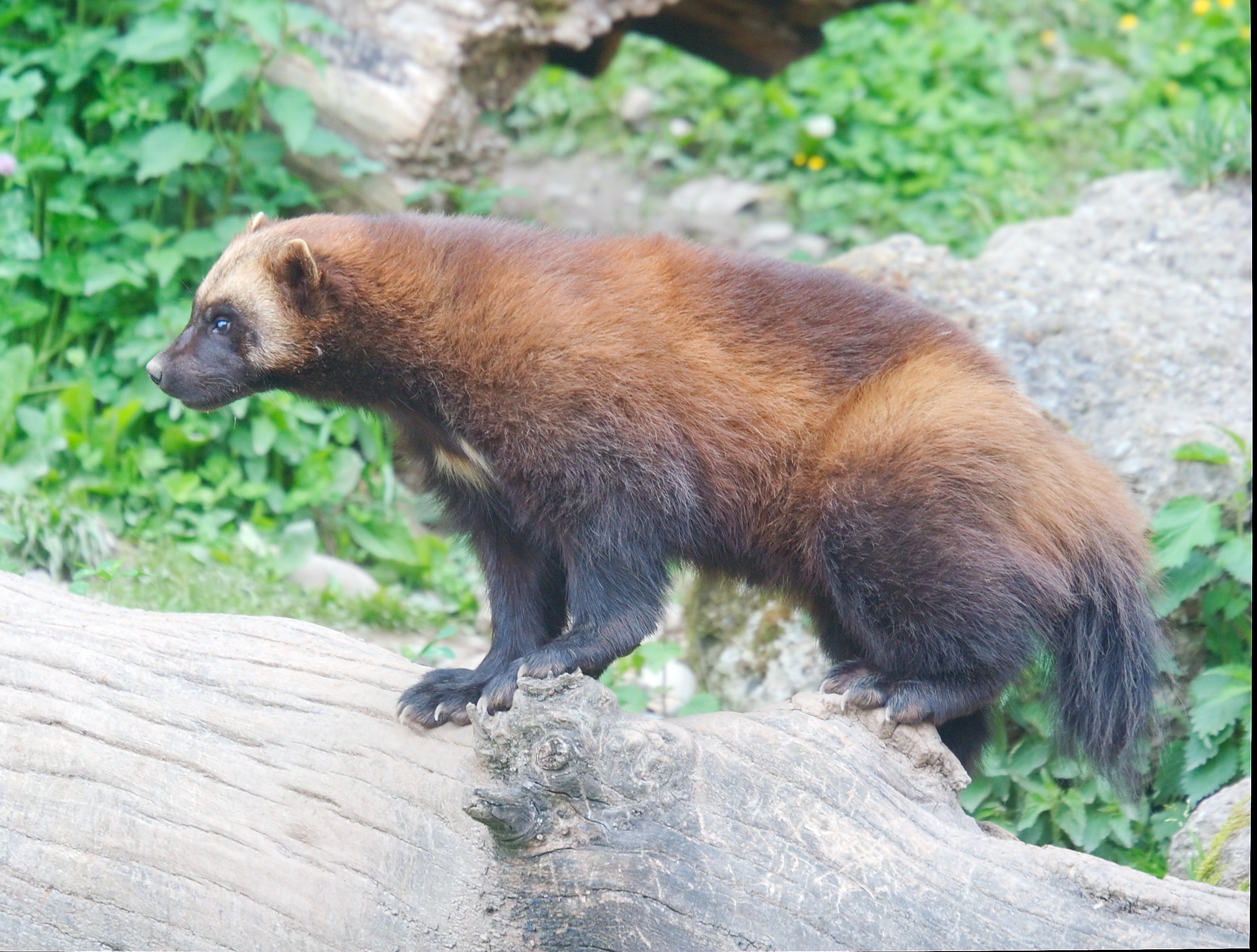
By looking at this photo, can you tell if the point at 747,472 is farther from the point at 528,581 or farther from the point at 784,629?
the point at 784,629

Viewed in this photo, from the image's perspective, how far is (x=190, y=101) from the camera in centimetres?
529

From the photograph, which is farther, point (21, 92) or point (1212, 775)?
point (21, 92)

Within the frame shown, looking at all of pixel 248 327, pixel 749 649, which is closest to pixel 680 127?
pixel 749 649

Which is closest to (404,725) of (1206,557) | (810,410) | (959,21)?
(810,410)

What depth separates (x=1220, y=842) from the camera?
3291mm

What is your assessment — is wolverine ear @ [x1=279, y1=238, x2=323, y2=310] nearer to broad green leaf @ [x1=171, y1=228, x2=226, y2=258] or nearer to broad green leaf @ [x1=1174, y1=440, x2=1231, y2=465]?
broad green leaf @ [x1=171, y1=228, x2=226, y2=258]

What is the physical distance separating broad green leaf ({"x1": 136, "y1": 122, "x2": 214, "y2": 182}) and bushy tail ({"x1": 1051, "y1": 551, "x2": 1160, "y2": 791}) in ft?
12.7

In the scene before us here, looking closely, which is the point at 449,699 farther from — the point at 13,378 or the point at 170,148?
the point at 170,148

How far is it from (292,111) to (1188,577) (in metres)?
3.75

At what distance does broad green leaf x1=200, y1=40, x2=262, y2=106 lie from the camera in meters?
4.85

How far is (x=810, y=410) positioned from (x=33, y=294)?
3.68m

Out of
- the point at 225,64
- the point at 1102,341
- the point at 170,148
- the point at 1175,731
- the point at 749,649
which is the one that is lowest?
the point at 749,649

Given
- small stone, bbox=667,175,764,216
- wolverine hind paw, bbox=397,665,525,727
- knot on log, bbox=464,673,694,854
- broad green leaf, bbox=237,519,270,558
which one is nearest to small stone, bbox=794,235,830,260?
small stone, bbox=667,175,764,216

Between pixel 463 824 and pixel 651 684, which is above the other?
pixel 463 824
